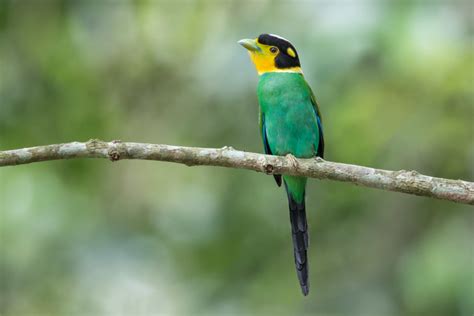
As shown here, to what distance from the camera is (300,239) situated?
4984 mm

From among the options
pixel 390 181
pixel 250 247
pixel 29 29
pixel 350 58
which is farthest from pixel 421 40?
pixel 29 29

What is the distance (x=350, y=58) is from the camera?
21.8ft

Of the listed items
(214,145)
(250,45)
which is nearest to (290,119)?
(250,45)

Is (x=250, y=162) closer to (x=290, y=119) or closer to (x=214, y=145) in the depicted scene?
(x=290, y=119)

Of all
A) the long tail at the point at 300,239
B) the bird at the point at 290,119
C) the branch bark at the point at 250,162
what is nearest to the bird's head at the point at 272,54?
the bird at the point at 290,119

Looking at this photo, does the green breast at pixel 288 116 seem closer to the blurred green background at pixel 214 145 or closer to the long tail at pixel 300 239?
the long tail at pixel 300 239

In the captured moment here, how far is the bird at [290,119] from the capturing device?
5.02m

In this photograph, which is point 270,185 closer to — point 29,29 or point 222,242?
point 222,242

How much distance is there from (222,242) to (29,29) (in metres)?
2.73

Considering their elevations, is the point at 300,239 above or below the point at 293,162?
below

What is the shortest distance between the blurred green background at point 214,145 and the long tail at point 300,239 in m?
1.12

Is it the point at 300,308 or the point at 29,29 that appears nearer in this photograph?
the point at 300,308

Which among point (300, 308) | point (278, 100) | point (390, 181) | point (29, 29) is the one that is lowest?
point (300, 308)

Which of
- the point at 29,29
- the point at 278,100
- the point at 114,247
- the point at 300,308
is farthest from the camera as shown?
the point at 29,29
